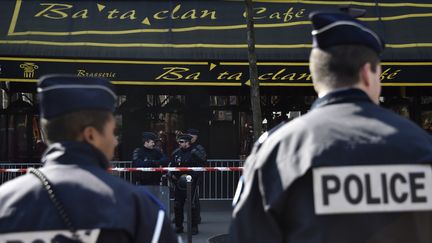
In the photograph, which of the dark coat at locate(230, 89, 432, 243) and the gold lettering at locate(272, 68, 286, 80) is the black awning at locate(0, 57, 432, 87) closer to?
the gold lettering at locate(272, 68, 286, 80)

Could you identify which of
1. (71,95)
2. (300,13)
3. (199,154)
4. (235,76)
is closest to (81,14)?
(235,76)

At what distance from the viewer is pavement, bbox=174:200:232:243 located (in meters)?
9.52

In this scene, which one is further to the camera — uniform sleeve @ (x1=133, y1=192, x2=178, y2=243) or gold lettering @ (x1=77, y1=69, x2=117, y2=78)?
gold lettering @ (x1=77, y1=69, x2=117, y2=78)

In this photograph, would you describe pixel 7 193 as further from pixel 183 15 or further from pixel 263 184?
pixel 183 15

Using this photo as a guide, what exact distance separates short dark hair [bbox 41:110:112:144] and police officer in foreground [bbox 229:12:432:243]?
0.61 m

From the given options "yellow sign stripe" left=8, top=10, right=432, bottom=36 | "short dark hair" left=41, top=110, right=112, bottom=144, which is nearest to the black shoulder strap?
"short dark hair" left=41, top=110, right=112, bottom=144

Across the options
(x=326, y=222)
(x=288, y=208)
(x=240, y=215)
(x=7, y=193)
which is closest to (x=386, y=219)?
(x=326, y=222)

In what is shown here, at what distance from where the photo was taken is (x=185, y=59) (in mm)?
→ 11531

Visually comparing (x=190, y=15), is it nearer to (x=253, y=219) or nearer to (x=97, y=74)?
(x=97, y=74)

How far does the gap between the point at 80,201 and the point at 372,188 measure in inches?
41.0

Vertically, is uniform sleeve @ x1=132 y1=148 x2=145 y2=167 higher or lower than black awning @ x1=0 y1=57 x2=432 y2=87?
lower

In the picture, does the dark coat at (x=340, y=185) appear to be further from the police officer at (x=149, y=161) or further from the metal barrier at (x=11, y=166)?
the metal barrier at (x=11, y=166)

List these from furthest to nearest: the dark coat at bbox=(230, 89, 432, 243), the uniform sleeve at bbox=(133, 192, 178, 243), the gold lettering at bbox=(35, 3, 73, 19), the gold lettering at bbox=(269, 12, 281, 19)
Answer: the gold lettering at bbox=(269, 12, 281, 19) < the gold lettering at bbox=(35, 3, 73, 19) < the uniform sleeve at bbox=(133, 192, 178, 243) < the dark coat at bbox=(230, 89, 432, 243)

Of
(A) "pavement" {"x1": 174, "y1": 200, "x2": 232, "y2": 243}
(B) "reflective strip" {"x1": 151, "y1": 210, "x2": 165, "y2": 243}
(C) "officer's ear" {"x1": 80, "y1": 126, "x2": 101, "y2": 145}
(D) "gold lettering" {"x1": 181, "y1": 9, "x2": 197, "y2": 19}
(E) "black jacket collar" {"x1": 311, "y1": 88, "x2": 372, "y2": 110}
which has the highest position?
(D) "gold lettering" {"x1": 181, "y1": 9, "x2": 197, "y2": 19}
